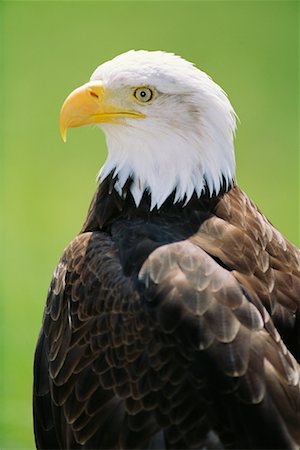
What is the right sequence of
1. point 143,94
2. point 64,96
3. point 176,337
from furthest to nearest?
point 64,96 < point 143,94 < point 176,337

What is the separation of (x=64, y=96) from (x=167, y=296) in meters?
6.92

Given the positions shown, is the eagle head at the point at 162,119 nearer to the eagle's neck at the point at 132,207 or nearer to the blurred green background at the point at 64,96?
the eagle's neck at the point at 132,207

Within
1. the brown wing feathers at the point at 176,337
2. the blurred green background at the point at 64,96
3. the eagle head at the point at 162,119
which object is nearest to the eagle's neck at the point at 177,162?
the eagle head at the point at 162,119

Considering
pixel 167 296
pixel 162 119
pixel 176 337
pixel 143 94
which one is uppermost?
pixel 143 94

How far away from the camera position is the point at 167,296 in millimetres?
4832

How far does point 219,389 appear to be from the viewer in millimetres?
4699

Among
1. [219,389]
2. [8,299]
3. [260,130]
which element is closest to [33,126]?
[260,130]

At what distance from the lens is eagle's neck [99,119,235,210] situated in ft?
17.7

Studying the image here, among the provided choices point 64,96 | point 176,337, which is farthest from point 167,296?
point 64,96

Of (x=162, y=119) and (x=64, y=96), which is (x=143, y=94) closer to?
(x=162, y=119)

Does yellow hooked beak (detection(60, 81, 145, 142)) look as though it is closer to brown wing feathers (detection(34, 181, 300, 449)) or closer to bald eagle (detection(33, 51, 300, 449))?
bald eagle (detection(33, 51, 300, 449))

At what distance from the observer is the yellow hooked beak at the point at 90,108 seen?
5.38 meters

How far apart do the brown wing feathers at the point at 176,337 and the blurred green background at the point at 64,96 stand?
3.03m

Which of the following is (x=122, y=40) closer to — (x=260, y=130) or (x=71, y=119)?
(x=260, y=130)
